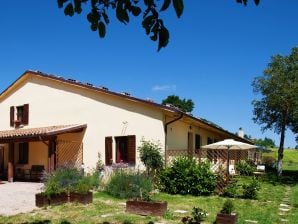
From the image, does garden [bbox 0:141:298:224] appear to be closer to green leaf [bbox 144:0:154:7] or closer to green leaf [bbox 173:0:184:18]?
green leaf [bbox 144:0:154:7]

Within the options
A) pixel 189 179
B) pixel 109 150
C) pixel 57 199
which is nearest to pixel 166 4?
pixel 57 199

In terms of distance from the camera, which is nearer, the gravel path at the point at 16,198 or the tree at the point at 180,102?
the gravel path at the point at 16,198

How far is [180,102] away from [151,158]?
4965 cm

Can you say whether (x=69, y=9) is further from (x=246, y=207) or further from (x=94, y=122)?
(x=94, y=122)

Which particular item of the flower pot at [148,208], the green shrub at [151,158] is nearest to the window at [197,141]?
the green shrub at [151,158]

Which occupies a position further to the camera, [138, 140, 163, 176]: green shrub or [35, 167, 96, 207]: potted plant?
[138, 140, 163, 176]: green shrub

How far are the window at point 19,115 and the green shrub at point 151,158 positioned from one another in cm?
910

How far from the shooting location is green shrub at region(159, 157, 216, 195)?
49.1 ft

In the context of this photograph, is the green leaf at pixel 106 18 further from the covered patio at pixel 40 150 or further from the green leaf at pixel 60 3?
the covered patio at pixel 40 150

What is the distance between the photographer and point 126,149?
18.2m

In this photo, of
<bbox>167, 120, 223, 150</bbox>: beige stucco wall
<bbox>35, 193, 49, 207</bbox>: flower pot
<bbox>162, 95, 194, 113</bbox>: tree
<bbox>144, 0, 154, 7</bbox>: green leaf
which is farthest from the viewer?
<bbox>162, 95, 194, 113</bbox>: tree

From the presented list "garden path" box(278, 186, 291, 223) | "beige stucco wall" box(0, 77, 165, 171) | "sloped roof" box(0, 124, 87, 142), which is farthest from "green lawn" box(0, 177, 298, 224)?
"sloped roof" box(0, 124, 87, 142)

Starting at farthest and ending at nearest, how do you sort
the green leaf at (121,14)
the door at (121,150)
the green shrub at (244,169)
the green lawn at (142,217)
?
the green shrub at (244,169)
the door at (121,150)
the green lawn at (142,217)
the green leaf at (121,14)

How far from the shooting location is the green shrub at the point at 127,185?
13.4 meters
